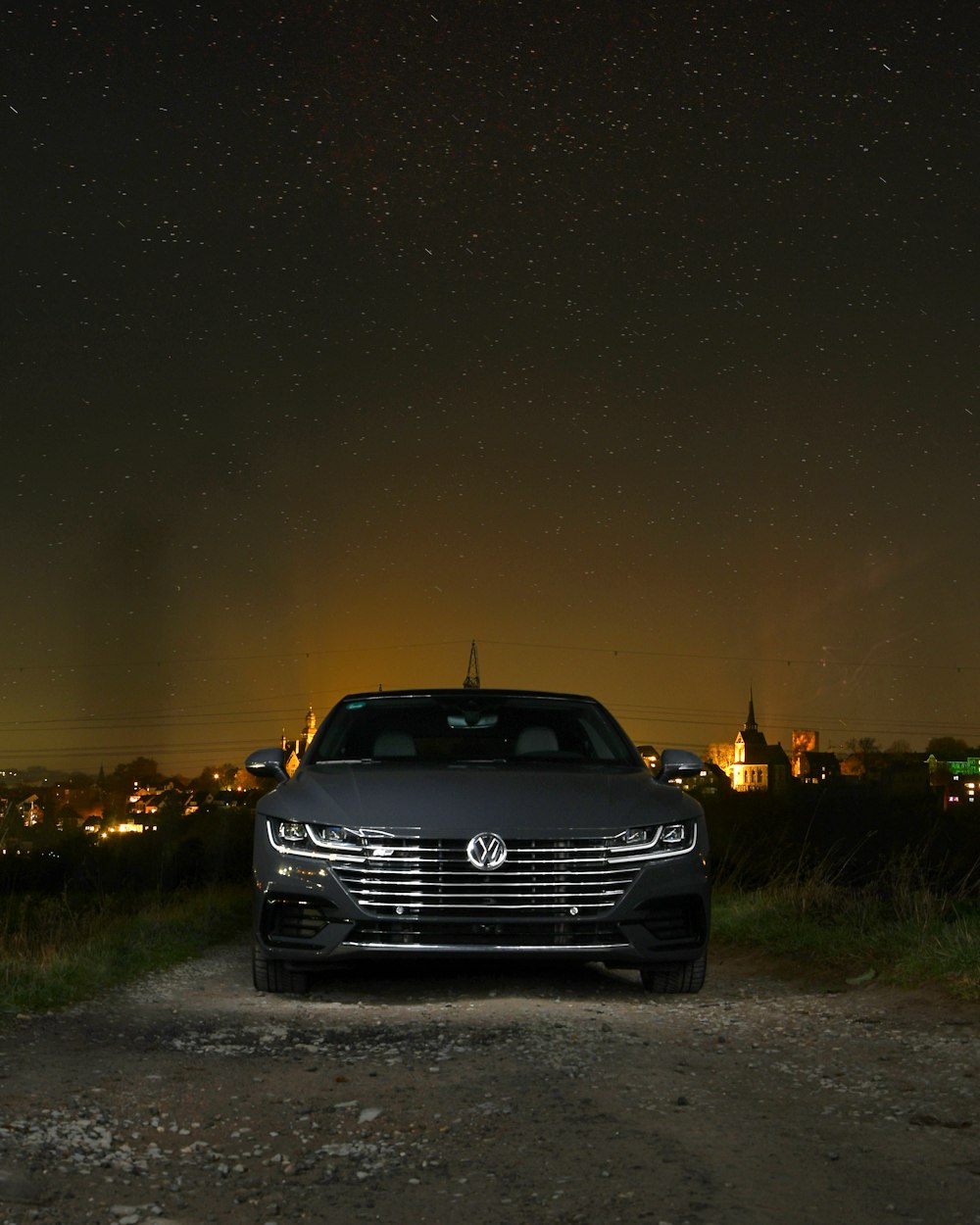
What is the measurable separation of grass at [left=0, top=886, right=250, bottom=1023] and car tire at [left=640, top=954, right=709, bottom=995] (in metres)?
3.08

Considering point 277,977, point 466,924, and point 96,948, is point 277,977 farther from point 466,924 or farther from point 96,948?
point 96,948

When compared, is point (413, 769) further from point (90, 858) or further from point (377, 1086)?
point (90, 858)

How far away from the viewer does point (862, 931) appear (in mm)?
10234

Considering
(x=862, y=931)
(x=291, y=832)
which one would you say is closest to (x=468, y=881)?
(x=291, y=832)

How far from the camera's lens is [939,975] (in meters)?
8.20

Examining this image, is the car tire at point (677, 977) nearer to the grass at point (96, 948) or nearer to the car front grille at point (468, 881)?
the car front grille at point (468, 881)

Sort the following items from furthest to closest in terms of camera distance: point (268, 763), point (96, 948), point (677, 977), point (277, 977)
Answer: point (96, 948) → point (268, 763) → point (677, 977) → point (277, 977)

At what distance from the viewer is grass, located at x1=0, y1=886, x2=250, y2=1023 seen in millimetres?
7828

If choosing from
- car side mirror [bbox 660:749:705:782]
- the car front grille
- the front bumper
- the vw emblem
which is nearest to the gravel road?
the front bumper

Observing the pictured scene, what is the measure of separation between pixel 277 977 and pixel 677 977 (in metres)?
2.17

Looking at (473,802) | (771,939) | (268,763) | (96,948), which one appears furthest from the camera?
(771,939)

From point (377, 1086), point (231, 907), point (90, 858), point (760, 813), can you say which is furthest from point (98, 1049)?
point (90, 858)

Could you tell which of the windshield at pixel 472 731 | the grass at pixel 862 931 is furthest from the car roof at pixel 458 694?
the grass at pixel 862 931

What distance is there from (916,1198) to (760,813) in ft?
110
